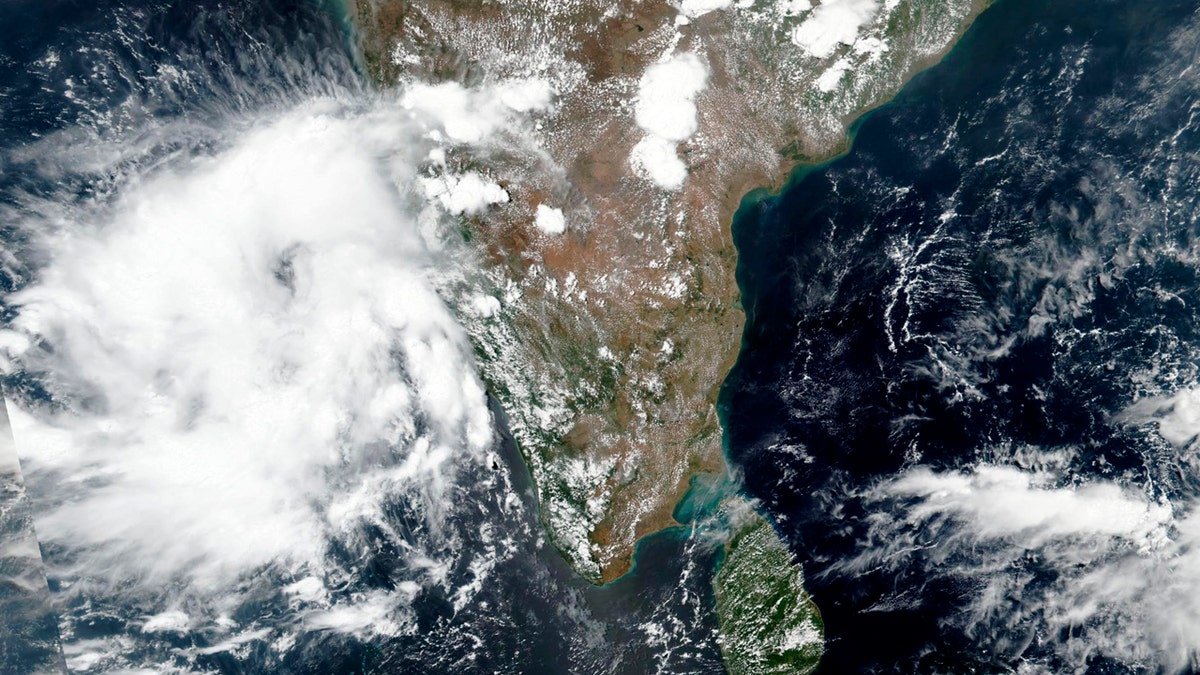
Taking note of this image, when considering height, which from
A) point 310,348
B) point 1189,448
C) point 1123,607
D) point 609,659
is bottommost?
point 1123,607

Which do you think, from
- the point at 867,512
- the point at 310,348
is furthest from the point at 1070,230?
the point at 310,348

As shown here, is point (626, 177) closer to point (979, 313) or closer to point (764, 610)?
point (979, 313)

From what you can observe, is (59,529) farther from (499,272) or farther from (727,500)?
(727,500)

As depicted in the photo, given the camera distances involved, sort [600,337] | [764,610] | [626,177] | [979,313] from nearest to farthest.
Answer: [979,313]
[626,177]
[600,337]
[764,610]

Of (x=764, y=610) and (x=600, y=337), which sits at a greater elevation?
(x=600, y=337)

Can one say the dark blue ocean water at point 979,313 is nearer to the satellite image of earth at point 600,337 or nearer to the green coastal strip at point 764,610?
the satellite image of earth at point 600,337

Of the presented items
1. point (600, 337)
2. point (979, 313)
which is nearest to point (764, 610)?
point (600, 337)

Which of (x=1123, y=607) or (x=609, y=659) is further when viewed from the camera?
(x=609, y=659)
